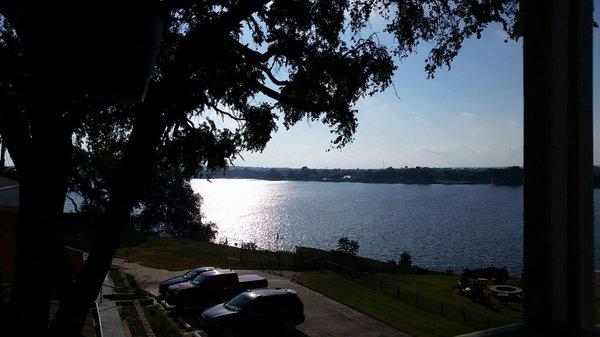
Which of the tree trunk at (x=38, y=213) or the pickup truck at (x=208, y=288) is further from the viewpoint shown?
the pickup truck at (x=208, y=288)

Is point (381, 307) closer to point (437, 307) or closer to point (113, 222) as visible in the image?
point (437, 307)

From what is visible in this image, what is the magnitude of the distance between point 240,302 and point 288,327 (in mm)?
1729

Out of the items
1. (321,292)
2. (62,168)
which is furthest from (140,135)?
(321,292)

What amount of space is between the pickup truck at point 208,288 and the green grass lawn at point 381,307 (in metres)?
3.61

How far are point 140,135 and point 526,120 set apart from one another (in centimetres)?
414

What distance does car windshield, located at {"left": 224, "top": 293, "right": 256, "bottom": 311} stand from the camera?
1496 cm

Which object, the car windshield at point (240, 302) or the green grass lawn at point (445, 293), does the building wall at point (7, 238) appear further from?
the green grass lawn at point (445, 293)

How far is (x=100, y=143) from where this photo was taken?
1030cm

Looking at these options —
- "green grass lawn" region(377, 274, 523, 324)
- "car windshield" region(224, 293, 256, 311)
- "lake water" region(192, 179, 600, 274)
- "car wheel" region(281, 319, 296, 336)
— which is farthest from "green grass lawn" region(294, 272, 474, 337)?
"lake water" region(192, 179, 600, 274)

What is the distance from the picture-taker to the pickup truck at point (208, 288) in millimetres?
17516

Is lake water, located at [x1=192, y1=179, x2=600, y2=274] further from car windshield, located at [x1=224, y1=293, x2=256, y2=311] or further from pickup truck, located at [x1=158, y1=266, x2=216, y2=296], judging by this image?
car windshield, located at [x1=224, y1=293, x2=256, y2=311]

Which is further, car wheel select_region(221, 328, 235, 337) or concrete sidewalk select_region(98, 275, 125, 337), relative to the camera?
car wheel select_region(221, 328, 235, 337)

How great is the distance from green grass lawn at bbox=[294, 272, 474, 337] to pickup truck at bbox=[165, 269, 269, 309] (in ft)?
11.9

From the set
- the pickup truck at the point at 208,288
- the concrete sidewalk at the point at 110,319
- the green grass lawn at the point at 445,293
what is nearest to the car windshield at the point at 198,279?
the pickup truck at the point at 208,288
